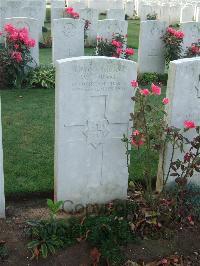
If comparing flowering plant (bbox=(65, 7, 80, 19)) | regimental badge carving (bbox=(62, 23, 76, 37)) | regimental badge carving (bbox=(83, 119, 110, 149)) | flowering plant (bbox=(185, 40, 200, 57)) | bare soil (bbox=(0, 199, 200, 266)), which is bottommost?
bare soil (bbox=(0, 199, 200, 266))

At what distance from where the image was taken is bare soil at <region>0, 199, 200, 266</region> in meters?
3.95

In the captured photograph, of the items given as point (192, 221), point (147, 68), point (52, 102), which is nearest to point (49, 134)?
point (52, 102)

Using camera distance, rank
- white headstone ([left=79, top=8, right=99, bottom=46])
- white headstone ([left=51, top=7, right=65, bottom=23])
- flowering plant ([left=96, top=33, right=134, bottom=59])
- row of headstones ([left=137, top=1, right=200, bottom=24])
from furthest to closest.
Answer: row of headstones ([left=137, top=1, right=200, bottom=24])
white headstone ([left=79, top=8, right=99, bottom=46])
white headstone ([left=51, top=7, right=65, bottom=23])
flowering plant ([left=96, top=33, right=134, bottom=59])

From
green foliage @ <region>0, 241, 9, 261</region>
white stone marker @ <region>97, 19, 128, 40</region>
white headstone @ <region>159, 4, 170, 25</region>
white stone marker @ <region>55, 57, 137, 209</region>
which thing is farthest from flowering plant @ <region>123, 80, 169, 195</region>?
white headstone @ <region>159, 4, 170, 25</region>

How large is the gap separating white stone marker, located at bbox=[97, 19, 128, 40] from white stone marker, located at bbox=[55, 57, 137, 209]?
6.23 m

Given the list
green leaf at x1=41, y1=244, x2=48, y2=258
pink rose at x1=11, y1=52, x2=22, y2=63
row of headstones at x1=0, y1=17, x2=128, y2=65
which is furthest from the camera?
row of headstones at x1=0, y1=17, x2=128, y2=65

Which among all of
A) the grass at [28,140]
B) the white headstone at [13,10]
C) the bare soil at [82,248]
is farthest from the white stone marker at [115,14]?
the bare soil at [82,248]

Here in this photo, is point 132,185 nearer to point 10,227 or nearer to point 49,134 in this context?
point 10,227

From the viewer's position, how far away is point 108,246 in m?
3.90

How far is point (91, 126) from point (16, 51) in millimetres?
5191

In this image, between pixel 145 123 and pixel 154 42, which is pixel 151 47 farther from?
pixel 145 123

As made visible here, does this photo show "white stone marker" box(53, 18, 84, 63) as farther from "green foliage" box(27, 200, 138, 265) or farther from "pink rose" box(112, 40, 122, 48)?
"green foliage" box(27, 200, 138, 265)

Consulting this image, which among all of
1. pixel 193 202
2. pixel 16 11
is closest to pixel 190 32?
pixel 16 11

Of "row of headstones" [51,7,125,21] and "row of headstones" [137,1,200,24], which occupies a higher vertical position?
"row of headstones" [137,1,200,24]
